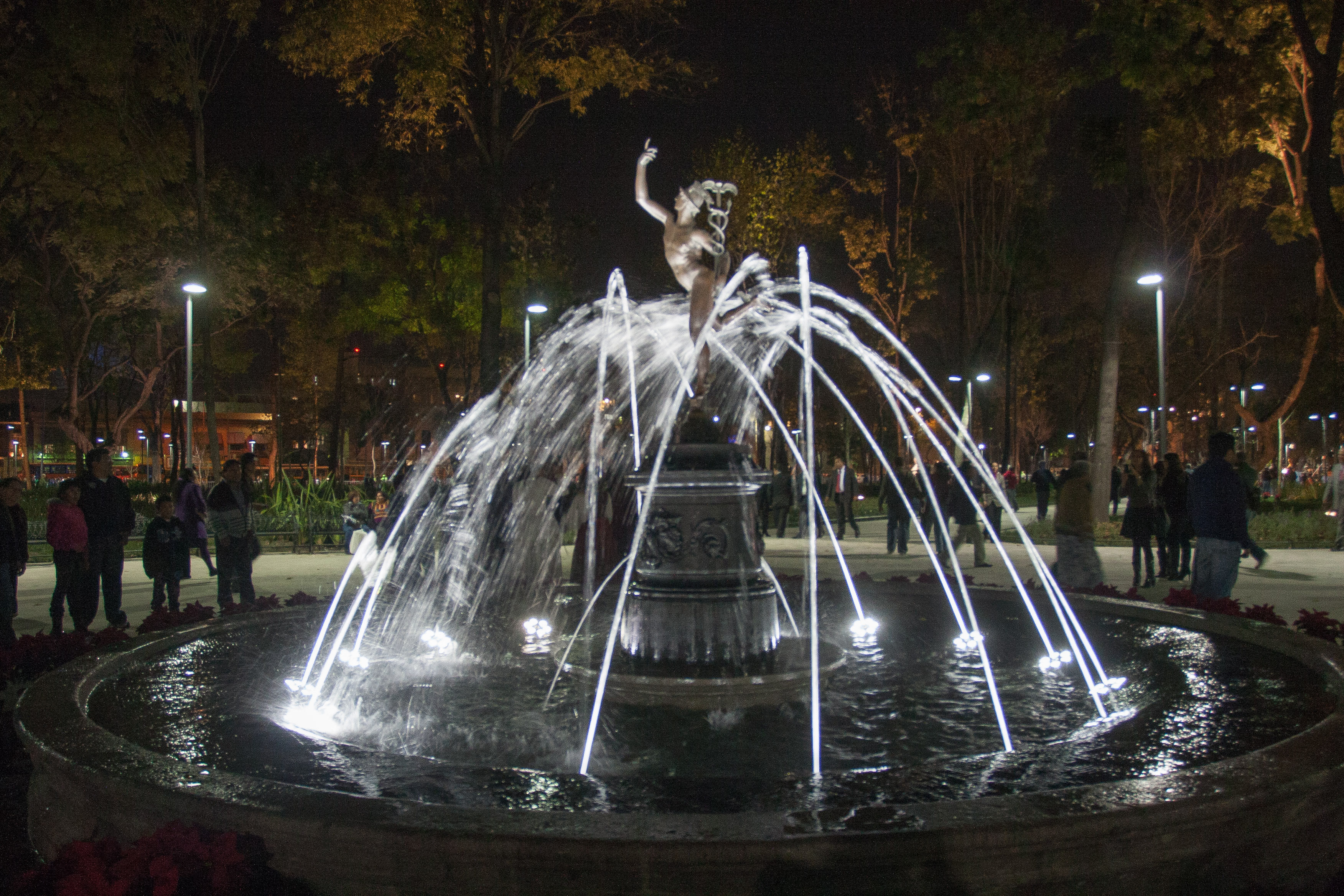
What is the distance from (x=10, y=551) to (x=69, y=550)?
21.2 inches

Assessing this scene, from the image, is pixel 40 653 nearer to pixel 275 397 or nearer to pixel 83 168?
pixel 83 168

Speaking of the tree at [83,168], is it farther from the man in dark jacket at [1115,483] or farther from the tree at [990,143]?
the man in dark jacket at [1115,483]

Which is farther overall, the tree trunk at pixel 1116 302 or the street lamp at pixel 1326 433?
the street lamp at pixel 1326 433

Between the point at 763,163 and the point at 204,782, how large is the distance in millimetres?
32080

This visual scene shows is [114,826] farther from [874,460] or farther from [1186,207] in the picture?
[874,460]

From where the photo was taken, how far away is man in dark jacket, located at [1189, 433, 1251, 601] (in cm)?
843

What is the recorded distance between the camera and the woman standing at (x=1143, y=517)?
43.3 ft

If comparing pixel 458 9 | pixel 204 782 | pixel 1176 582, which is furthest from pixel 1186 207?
pixel 204 782

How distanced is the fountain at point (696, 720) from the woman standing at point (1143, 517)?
2.98 metres

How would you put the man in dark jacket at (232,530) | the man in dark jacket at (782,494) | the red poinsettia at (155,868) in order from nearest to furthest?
the red poinsettia at (155,868), the man in dark jacket at (232,530), the man in dark jacket at (782,494)

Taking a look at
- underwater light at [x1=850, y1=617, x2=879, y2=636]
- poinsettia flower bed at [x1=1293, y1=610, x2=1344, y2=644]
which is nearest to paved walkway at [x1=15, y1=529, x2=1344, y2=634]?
underwater light at [x1=850, y1=617, x2=879, y2=636]

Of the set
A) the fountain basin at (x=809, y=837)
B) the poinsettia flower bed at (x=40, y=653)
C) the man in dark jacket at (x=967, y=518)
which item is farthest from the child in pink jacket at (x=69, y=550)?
the man in dark jacket at (x=967, y=518)

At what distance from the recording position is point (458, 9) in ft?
59.6

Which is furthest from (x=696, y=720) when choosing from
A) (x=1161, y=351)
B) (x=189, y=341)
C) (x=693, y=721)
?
(x=189, y=341)
